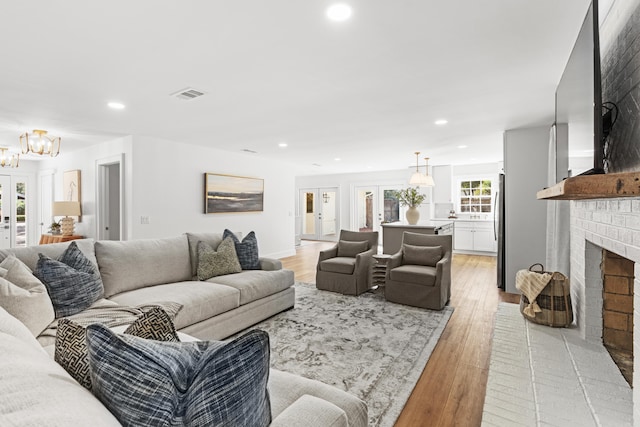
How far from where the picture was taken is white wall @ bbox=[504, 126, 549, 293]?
14.4ft

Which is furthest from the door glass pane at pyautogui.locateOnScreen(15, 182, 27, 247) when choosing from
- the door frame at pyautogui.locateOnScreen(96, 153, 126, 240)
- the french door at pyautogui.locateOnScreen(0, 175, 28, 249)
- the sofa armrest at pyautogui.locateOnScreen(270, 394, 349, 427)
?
the sofa armrest at pyautogui.locateOnScreen(270, 394, 349, 427)

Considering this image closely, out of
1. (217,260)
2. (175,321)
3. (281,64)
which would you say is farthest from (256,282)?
(281,64)

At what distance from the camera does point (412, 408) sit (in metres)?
2.01

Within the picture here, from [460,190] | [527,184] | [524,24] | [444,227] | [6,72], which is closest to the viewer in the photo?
[524,24]

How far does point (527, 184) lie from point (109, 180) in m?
6.48

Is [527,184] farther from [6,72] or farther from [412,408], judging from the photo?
[6,72]

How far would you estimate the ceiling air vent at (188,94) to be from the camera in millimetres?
3028

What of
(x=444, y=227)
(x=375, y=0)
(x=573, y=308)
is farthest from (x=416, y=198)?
(x=375, y=0)

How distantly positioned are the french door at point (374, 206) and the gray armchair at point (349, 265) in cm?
479

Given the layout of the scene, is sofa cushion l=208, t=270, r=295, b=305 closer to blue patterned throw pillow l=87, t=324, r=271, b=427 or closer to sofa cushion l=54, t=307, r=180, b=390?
sofa cushion l=54, t=307, r=180, b=390

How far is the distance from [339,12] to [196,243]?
106 inches

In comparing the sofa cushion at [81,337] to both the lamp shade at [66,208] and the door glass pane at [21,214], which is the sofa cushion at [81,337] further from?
the door glass pane at [21,214]

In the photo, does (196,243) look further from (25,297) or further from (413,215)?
(413,215)

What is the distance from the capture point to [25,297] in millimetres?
1878
